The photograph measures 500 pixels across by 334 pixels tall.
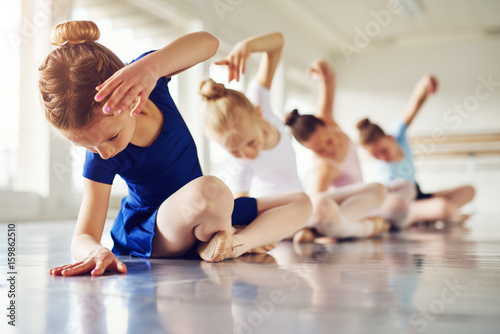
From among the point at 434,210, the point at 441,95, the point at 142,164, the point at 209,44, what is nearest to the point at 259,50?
the point at 209,44

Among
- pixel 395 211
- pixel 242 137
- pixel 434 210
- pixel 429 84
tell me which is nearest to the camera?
pixel 242 137

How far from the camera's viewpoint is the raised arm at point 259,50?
1439 millimetres

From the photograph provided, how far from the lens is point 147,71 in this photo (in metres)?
0.91

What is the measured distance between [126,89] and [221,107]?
681 mm

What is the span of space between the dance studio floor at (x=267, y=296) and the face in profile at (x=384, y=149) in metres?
1.61

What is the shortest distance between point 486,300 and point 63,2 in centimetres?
337

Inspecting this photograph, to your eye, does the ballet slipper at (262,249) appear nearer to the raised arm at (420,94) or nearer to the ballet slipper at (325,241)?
the ballet slipper at (325,241)

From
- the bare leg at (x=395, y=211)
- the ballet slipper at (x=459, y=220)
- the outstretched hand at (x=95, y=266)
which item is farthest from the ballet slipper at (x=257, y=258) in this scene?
the ballet slipper at (x=459, y=220)

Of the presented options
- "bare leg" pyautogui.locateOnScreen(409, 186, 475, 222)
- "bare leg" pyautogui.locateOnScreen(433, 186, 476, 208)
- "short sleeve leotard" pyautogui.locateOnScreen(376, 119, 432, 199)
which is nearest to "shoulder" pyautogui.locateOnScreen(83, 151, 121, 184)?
"short sleeve leotard" pyautogui.locateOnScreen(376, 119, 432, 199)

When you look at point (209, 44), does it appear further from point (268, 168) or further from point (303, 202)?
point (268, 168)

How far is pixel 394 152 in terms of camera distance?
3090mm

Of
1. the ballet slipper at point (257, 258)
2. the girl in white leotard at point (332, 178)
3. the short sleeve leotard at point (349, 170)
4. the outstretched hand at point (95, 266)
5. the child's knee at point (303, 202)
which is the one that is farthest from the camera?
the short sleeve leotard at point (349, 170)

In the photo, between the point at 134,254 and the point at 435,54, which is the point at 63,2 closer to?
the point at 134,254

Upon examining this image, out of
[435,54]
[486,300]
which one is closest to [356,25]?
[435,54]
